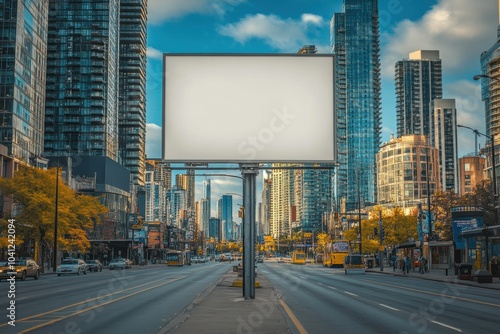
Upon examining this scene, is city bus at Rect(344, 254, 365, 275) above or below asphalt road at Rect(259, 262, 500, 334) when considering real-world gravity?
below

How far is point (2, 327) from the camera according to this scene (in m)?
18.3

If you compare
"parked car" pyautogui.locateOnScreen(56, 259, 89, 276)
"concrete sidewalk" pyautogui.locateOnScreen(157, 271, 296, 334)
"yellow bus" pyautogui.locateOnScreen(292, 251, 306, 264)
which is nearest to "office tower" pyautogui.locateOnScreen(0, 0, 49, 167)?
"parked car" pyautogui.locateOnScreen(56, 259, 89, 276)

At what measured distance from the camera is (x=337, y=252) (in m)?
98.9

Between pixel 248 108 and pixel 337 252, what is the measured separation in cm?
7566

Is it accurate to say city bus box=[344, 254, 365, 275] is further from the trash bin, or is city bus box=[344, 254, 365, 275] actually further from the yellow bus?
the yellow bus

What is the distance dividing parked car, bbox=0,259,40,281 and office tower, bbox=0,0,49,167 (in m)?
47.7

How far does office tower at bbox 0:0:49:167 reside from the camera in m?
107


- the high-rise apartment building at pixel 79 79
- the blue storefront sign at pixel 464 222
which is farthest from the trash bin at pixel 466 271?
the high-rise apartment building at pixel 79 79

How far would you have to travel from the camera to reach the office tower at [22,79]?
107 m

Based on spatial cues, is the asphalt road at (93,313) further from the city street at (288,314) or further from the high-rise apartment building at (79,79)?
the high-rise apartment building at (79,79)

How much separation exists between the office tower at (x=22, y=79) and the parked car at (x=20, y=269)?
47.7 metres

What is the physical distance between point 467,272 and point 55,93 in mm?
157216

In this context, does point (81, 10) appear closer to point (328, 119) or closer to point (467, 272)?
point (467, 272)

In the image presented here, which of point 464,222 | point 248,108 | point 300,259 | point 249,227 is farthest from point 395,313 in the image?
point 300,259
